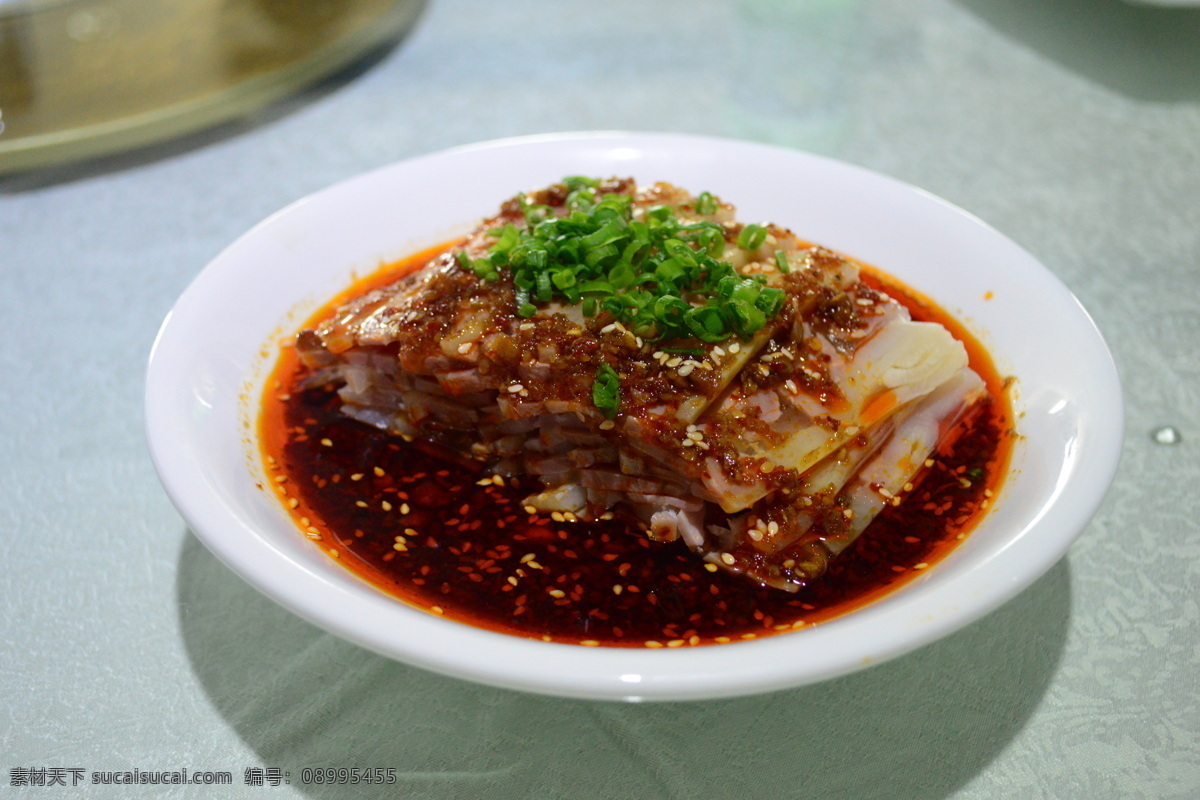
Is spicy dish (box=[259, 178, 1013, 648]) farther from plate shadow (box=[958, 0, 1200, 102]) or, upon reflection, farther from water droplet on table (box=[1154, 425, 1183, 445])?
plate shadow (box=[958, 0, 1200, 102])

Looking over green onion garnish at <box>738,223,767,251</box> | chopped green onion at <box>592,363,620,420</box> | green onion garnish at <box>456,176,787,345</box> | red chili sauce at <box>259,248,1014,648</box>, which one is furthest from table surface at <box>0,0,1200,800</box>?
green onion garnish at <box>738,223,767,251</box>

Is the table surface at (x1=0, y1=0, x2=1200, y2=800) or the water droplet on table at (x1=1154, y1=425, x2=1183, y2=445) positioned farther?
the water droplet on table at (x1=1154, y1=425, x2=1183, y2=445)

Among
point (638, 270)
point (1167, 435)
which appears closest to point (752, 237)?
point (638, 270)

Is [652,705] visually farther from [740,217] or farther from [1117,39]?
[1117,39]

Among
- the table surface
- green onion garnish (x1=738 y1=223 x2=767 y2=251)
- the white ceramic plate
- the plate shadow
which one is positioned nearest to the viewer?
the white ceramic plate

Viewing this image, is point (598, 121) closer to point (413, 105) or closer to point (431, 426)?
point (413, 105)

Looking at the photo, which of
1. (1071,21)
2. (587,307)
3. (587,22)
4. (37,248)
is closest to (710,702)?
(587,307)
